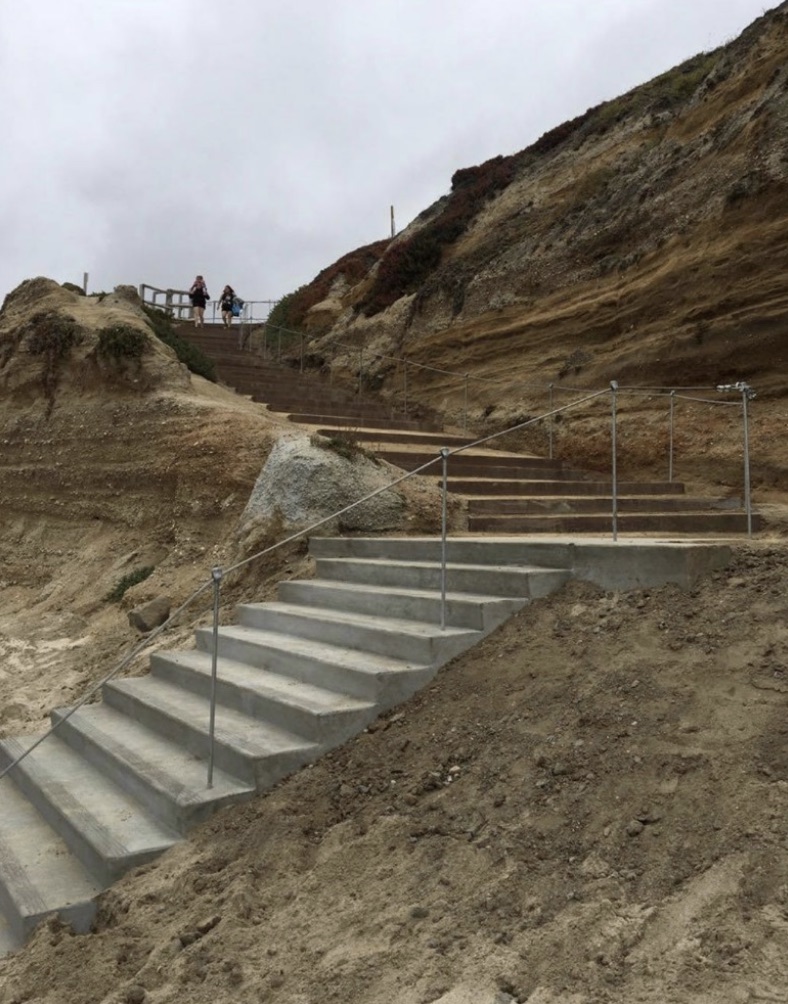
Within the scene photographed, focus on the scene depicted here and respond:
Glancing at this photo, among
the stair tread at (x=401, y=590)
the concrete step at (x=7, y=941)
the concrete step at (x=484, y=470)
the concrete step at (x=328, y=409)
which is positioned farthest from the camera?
the concrete step at (x=328, y=409)

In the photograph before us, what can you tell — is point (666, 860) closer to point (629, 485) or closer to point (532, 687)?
point (532, 687)

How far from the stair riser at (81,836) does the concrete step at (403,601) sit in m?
2.21

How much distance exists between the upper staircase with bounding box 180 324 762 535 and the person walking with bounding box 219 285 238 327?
6.29 metres

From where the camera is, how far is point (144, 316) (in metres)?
14.2

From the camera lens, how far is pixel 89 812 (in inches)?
182

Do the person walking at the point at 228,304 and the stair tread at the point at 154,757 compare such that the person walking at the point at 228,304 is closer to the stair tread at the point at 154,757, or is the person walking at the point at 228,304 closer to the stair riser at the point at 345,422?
the stair riser at the point at 345,422

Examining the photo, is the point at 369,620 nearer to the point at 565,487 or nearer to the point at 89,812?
the point at 89,812

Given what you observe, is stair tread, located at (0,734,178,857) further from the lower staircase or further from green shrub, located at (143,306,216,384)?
green shrub, located at (143,306,216,384)

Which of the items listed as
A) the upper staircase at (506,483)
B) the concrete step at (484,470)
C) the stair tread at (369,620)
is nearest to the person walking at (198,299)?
the upper staircase at (506,483)

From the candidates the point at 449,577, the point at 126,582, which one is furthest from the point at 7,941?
the point at 126,582

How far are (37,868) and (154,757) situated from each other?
877 mm

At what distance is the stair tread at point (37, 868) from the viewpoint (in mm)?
4012

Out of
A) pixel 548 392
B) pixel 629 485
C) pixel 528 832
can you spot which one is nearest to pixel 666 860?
pixel 528 832

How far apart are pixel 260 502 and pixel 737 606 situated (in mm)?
5259
